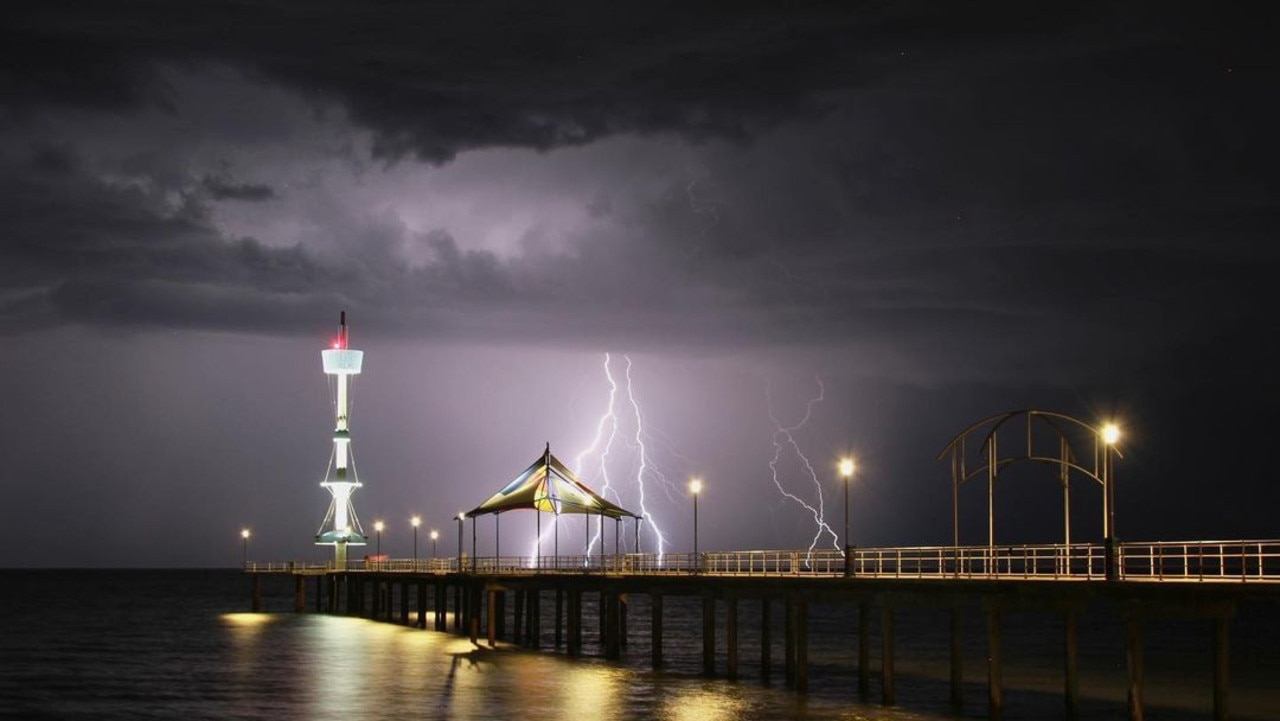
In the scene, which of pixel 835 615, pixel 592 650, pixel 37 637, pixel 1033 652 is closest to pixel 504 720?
pixel 592 650

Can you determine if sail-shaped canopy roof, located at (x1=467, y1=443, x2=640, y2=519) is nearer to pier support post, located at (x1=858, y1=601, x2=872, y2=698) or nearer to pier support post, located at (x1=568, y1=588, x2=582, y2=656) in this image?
pier support post, located at (x1=568, y1=588, x2=582, y2=656)

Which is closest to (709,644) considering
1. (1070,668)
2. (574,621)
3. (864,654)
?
(864,654)

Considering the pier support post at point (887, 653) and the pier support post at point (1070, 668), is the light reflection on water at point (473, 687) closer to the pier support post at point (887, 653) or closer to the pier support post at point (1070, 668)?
the pier support post at point (887, 653)

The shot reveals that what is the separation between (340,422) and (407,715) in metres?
75.2

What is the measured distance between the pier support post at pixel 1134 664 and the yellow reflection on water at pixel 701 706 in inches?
511

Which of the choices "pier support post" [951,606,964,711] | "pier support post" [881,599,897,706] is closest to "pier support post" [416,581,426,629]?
"pier support post" [881,599,897,706]

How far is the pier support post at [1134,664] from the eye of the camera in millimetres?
37469

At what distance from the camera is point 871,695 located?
55.7 m

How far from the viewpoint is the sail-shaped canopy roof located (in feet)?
258

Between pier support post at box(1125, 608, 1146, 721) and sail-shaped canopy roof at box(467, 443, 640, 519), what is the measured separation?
138ft

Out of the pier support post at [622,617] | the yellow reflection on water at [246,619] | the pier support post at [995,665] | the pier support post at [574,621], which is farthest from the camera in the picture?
the yellow reflection on water at [246,619]

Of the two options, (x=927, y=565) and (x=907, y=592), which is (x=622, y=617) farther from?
(x=927, y=565)

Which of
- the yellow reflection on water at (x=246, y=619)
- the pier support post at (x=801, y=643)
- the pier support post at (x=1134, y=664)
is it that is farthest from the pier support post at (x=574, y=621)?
the yellow reflection on water at (x=246, y=619)

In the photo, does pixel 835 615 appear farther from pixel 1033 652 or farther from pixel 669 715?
pixel 669 715
